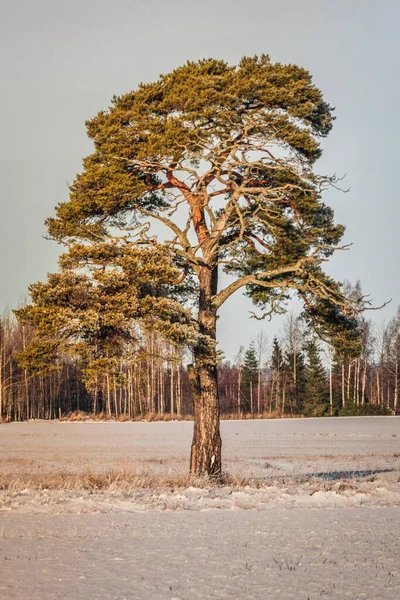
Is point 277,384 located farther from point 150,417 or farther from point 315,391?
point 150,417

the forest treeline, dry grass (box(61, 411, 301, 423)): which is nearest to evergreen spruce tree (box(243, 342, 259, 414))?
the forest treeline

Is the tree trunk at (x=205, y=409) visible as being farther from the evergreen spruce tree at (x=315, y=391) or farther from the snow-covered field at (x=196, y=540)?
the evergreen spruce tree at (x=315, y=391)

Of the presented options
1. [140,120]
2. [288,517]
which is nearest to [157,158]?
[140,120]

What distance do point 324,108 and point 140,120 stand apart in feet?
14.6

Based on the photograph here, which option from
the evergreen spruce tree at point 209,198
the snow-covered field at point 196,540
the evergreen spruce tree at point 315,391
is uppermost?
the evergreen spruce tree at point 209,198

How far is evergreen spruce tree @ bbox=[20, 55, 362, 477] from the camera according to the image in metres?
14.8

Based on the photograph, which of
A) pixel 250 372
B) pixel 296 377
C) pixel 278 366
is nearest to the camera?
pixel 296 377

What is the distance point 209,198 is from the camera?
53.3ft

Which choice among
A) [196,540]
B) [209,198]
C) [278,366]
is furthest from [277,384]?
[196,540]

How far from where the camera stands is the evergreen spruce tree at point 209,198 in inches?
581

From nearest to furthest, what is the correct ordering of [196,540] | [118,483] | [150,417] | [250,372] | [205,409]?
[196,540]
[118,483]
[205,409]
[150,417]
[250,372]

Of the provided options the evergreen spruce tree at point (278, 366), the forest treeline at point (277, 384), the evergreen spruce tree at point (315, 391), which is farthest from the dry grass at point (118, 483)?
the evergreen spruce tree at point (278, 366)

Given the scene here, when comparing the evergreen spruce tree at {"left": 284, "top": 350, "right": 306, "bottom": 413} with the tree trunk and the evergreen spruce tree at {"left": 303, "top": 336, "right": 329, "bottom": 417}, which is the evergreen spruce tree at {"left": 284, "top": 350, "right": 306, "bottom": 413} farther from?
the tree trunk

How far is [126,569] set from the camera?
249 inches
